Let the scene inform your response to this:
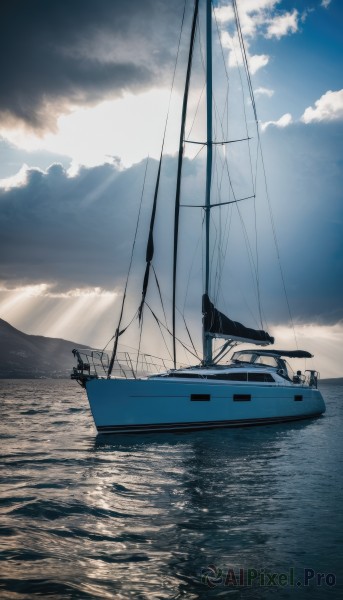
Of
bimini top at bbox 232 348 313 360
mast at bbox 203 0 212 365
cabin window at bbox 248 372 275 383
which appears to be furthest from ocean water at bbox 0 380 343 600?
bimini top at bbox 232 348 313 360

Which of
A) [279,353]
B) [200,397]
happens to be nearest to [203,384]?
[200,397]

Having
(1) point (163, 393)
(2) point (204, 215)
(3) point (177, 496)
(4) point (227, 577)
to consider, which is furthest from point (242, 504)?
(2) point (204, 215)

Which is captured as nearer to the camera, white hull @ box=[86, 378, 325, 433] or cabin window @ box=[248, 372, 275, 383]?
white hull @ box=[86, 378, 325, 433]

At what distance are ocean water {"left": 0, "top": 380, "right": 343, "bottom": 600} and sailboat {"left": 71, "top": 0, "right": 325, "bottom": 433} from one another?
7.30ft

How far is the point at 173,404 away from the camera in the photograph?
53.4 ft

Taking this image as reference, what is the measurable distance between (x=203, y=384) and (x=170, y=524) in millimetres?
9811

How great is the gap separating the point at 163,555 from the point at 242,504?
281cm

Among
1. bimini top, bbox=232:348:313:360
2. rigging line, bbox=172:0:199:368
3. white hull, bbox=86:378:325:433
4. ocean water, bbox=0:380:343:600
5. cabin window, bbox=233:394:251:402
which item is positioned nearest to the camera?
ocean water, bbox=0:380:343:600

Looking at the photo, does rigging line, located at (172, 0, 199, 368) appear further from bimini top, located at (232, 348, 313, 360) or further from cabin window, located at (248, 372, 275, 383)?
bimini top, located at (232, 348, 313, 360)

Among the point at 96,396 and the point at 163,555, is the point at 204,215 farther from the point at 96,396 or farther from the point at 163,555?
the point at 163,555

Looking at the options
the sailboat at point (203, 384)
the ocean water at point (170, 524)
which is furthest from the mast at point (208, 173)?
the ocean water at point (170, 524)

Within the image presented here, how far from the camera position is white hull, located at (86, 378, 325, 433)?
15.5 m

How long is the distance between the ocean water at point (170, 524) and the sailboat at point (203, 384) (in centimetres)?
222

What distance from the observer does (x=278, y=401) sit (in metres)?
19.6
